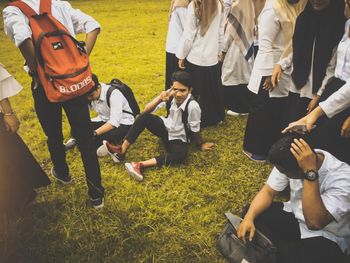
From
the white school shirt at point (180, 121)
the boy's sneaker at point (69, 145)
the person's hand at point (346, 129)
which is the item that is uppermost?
the person's hand at point (346, 129)

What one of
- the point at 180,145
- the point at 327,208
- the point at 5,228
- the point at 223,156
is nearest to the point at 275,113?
the point at 223,156

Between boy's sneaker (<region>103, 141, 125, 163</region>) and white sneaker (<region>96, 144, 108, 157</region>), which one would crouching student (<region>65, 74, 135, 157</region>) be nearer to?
white sneaker (<region>96, 144, 108, 157</region>)

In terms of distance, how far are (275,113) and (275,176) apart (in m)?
1.30

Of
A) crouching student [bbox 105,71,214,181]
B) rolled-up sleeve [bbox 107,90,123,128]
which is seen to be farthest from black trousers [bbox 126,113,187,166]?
rolled-up sleeve [bbox 107,90,123,128]

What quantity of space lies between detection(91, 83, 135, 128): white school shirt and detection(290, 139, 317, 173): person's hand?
91.7 inches

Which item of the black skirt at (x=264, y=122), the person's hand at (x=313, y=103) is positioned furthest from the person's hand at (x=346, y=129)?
the black skirt at (x=264, y=122)

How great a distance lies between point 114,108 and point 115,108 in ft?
0.04

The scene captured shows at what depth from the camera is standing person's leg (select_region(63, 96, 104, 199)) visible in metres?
2.52

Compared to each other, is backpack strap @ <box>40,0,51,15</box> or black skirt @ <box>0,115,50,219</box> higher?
backpack strap @ <box>40,0,51,15</box>

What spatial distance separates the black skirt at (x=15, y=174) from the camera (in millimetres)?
2606

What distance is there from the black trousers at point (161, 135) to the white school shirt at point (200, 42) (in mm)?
940

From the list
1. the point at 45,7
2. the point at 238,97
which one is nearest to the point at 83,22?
the point at 45,7

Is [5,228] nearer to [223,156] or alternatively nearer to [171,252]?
[171,252]

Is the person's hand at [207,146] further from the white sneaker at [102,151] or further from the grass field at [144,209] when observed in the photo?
the white sneaker at [102,151]
